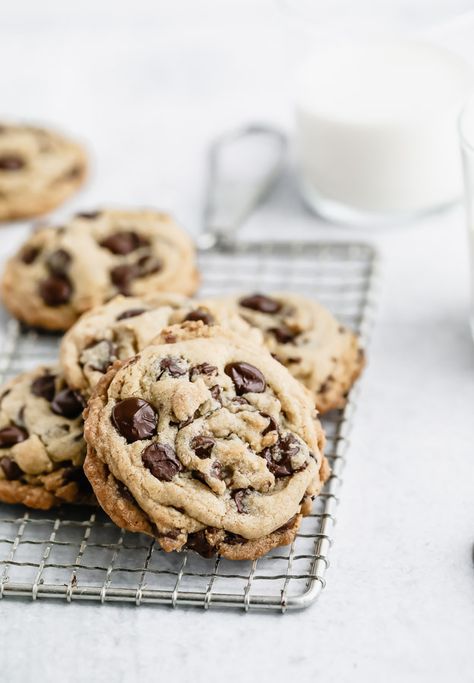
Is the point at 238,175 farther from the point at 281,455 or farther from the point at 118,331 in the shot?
the point at 281,455

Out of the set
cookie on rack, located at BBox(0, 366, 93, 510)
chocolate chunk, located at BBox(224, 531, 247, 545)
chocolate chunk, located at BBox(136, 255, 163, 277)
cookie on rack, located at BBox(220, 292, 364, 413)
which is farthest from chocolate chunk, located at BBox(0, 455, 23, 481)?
chocolate chunk, located at BBox(136, 255, 163, 277)

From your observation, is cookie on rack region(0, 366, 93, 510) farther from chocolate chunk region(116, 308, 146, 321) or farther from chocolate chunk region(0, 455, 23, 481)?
chocolate chunk region(116, 308, 146, 321)

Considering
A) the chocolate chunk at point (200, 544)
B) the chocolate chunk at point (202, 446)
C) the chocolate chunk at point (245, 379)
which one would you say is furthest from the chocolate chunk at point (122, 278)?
the chocolate chunk at point (200, 544)

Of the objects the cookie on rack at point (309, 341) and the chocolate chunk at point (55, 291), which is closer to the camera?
the cookie on rack at point (309, 341)

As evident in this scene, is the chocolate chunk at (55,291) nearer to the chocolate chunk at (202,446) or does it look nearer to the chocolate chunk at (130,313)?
the chocolate chunk at (130,313)

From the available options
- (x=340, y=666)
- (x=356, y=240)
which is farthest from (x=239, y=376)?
(x=356, y=240)

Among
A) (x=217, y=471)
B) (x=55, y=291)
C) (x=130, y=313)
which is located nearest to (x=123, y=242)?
(x=55, y=291)

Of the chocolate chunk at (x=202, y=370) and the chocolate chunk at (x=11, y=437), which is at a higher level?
the chocolate chunk at (x=202, y=370)
